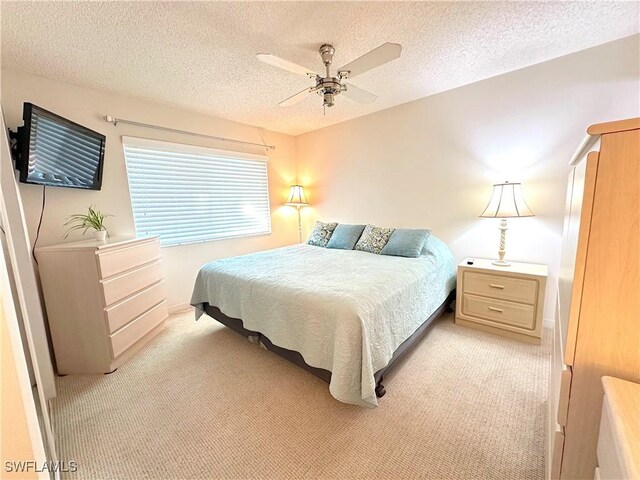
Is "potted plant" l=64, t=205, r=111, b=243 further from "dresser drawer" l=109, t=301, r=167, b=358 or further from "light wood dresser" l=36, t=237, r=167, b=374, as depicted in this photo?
"dresser drawer" l=109, t=301, r=167, b=358

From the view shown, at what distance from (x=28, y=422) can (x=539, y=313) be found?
121 inches

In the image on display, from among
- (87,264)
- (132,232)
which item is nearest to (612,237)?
(87,264)

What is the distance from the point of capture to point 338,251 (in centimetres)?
305

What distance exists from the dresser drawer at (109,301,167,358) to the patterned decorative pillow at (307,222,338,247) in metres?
1.92

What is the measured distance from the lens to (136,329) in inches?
88.8

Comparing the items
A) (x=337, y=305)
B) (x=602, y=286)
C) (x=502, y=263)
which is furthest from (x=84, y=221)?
(x=502, y=263)

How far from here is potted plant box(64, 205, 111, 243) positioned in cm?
217

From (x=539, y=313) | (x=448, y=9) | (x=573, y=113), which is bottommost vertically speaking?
(x=539, y=313)

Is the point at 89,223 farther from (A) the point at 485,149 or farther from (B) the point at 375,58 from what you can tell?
(A) the point at 485,149

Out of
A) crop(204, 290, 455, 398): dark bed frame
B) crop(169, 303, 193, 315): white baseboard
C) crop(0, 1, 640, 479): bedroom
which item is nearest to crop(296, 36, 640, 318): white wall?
crop(0, 1, 640, 479): bedroom

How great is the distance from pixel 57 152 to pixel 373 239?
301cm

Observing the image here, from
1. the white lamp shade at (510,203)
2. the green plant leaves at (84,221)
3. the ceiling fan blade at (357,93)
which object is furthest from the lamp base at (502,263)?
the green plant leaves at (84,221)

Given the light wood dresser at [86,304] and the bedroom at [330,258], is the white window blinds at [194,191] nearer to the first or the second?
the bedroom at [330,258]

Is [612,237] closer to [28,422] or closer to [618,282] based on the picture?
[618,282]
